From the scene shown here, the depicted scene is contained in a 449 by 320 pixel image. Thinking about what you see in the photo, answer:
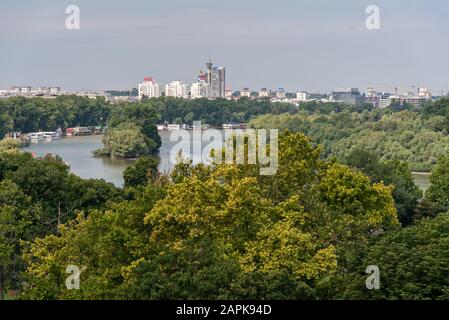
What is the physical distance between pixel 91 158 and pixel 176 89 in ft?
108

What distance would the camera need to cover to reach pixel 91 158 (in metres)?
23.3

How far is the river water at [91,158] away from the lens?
18953 millimetres

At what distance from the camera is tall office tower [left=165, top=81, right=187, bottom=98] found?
180 ft

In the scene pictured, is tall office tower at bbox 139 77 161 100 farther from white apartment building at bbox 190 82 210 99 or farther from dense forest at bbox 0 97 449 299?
dense forest at bbox 0 97 449 299

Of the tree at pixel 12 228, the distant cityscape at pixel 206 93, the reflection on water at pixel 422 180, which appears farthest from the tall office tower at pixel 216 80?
the tree at pixel 12 228

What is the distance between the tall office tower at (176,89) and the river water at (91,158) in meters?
22.7

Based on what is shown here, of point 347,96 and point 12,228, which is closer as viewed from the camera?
point 12,228

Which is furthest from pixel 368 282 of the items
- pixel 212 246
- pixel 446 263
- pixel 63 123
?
pixel 63 123

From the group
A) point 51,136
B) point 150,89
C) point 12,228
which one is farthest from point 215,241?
point 150,89

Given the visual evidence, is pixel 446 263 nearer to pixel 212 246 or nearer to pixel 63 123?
pixel 212 246

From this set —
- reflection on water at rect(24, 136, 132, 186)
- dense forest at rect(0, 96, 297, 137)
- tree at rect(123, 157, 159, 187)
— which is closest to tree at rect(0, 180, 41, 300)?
tree at rect(123, 157, 159, 187)

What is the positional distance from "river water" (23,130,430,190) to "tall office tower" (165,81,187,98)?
74.6 ft

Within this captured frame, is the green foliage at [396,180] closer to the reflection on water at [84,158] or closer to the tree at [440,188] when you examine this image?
the tree at [440,188]

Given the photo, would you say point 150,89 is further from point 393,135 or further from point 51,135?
point 393,135
